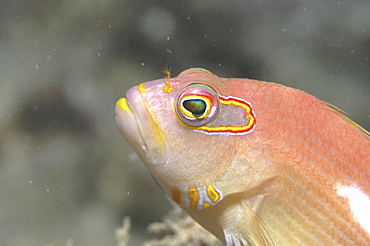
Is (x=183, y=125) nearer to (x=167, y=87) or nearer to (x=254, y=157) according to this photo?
(x=167, y=87)

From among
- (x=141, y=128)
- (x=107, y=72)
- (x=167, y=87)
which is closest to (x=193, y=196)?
(x=141, y=128)

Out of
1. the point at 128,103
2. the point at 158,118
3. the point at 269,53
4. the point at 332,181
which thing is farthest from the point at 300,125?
the point at 269,53

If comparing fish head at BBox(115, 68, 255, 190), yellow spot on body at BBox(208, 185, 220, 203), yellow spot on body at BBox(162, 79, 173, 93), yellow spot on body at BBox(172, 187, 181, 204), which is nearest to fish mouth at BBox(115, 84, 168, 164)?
fish head at BBox(115, 68, 255, 190)

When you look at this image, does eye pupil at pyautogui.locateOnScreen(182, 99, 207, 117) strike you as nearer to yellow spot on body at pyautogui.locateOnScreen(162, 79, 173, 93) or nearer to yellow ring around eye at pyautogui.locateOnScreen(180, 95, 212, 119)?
yellow ring around eye at pyautogui.locateOnScreen(180, 95, 212, 119)

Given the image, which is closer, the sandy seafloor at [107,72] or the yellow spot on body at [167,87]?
the yellow spot on body at [167,87]

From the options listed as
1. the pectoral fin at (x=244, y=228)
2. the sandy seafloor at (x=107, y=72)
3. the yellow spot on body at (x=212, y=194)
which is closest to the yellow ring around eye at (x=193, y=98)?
the yellow spot on body at (x=212, y=194)

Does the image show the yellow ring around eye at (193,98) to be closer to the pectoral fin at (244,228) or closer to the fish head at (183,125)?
the fish head at (183,125)
